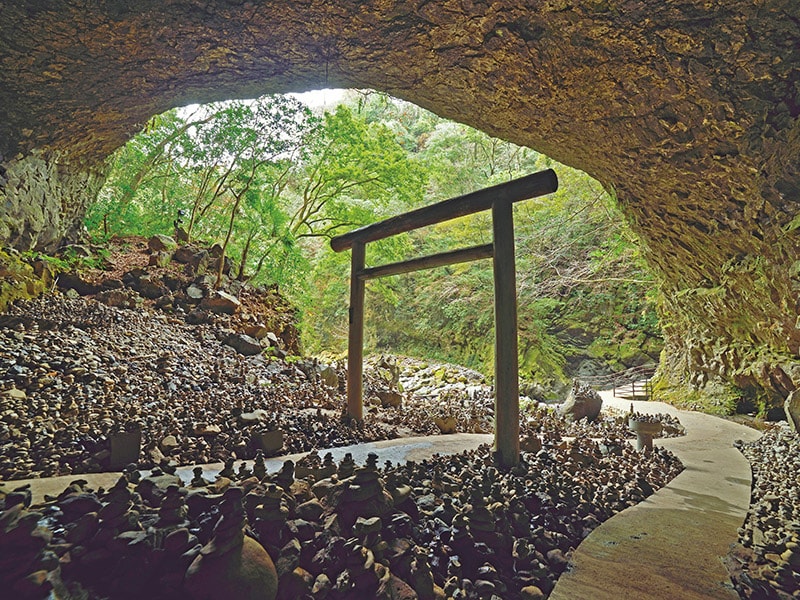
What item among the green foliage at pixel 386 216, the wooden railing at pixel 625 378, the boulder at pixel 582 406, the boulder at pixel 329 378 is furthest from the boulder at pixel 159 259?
the wooden railing at pixel 625 378

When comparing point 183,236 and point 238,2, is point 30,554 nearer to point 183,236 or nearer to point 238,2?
point 238,2

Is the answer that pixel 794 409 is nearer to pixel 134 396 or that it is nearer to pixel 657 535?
pixel 657 535

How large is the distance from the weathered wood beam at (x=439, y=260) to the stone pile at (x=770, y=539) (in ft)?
7.05

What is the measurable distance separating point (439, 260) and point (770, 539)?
259cm

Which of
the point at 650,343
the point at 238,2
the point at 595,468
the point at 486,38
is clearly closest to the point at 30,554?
the point at 595,468

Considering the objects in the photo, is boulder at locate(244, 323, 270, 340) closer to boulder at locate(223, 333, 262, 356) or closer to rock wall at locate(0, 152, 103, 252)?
boulder at locate(223, 333, 262, 356)

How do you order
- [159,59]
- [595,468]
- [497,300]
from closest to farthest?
[497,300] → [595,468] → [159,59]

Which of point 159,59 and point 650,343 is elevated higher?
point 159,59

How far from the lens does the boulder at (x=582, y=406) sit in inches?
258

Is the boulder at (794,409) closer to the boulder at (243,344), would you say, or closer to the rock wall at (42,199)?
the boulder at (243,344)

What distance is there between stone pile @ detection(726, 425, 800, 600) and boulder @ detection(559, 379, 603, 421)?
290 cm

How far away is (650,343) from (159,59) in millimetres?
16050

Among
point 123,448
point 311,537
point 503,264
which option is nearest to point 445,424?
point 503,264

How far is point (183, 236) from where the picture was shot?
807 cm
